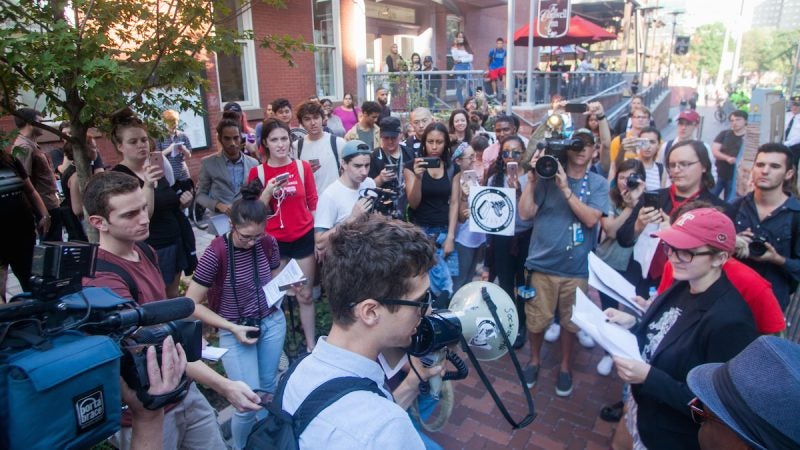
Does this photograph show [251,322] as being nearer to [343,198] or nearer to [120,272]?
[120,272]

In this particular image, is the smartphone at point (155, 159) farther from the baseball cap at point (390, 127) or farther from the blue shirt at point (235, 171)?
the baseball cap at point (390, 127)

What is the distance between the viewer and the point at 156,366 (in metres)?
1.38

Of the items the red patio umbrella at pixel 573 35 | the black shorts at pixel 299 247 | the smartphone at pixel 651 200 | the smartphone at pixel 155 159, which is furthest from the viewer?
the red patio umbrella at pixel 573 35

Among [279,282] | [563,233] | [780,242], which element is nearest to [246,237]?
[279,282]

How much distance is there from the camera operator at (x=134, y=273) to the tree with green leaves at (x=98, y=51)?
0.54 m

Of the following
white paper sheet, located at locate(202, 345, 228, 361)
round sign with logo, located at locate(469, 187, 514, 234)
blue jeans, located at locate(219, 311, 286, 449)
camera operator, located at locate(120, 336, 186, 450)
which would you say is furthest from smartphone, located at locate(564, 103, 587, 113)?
camera operator, located at locate(120, 336, 186, 450)

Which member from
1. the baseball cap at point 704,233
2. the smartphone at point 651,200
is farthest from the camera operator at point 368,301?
the smartphone at point 651,200

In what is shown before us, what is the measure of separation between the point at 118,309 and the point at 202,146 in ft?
26.5

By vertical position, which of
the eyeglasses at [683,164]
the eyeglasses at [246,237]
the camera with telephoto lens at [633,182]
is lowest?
the eyeglasses at [246,237]

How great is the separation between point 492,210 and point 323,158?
1.80 m

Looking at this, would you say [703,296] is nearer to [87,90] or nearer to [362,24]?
[87,90]

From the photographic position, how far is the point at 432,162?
4.02 meters

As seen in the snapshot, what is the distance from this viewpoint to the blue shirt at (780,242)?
286 cm

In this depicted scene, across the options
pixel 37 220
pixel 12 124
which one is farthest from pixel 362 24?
pixel 37 220
